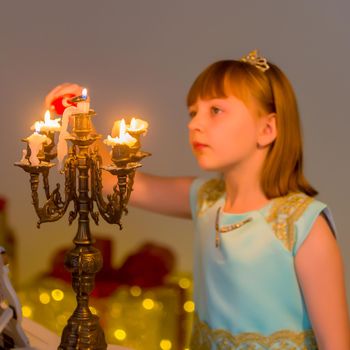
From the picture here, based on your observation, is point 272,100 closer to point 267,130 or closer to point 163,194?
point 267,130

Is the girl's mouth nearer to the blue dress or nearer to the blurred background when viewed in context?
the blue dress

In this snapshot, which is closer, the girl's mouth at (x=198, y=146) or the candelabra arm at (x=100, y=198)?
the candelabra arm at (x=100, y=198)

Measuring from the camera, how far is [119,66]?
196 cm

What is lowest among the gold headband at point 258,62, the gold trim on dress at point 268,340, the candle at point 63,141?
the gold trim on dress at point 268,340

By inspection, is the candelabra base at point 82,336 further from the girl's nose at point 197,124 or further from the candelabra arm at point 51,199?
the girl's nose at point 197,124

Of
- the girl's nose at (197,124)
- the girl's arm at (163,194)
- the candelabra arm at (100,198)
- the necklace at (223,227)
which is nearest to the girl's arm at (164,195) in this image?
the girl's arm at (163,194)

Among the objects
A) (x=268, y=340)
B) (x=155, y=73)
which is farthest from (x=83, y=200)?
(x=155, y=73)

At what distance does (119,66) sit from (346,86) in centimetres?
59

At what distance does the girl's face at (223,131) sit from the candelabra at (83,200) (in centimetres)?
16

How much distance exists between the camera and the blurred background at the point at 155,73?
1.79 meters

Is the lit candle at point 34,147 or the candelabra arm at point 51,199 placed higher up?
the lit candle at point 34,147

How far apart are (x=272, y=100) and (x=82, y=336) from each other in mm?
571

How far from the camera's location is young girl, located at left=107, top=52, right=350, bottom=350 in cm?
141

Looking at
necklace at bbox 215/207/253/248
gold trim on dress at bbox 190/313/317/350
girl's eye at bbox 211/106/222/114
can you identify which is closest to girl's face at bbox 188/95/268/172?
girl's eye at bbox 211/106/222/114
